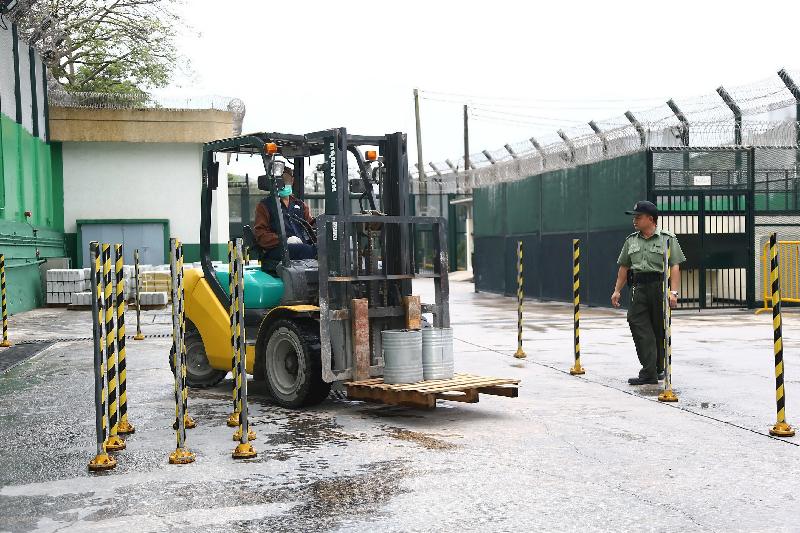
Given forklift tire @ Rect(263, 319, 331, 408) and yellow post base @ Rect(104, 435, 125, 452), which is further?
forklift tire @ Rect(263, 319, 331, 408)

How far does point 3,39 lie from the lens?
24.7 metres

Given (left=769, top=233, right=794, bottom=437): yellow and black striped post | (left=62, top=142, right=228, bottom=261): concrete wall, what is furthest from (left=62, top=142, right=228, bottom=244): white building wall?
(left=769, top=233, right=794, bottom=437): yellow and black striped post

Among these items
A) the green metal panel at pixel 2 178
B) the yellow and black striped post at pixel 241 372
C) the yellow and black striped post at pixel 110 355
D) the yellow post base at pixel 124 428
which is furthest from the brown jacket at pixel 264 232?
the green metal panel at pixel 2 178

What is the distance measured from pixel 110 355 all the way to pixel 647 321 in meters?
6.22

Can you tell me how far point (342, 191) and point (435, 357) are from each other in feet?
6.37

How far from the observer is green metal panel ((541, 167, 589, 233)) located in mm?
24969

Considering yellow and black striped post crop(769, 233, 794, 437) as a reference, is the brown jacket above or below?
above

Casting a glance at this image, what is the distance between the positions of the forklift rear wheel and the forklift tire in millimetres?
1522

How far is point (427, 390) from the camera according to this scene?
8672mm

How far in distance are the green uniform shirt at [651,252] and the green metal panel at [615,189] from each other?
10.9 meters

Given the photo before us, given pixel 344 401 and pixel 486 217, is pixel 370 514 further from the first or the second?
pixel 486 217

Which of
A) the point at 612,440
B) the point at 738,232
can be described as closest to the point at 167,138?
the point at 738,232

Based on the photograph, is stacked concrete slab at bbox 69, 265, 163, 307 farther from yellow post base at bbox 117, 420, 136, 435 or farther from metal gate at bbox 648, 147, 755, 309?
yellow post base at bbox 117, 420, 136, 435

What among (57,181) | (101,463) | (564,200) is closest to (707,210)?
(564,200)
